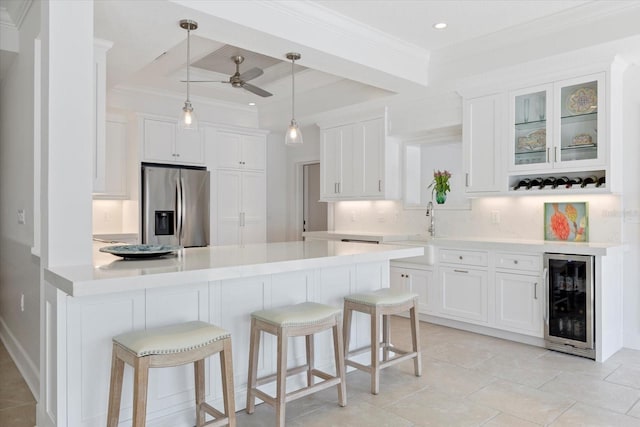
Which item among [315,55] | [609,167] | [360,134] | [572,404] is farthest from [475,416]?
[360,134]

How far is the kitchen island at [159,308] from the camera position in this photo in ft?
6.81

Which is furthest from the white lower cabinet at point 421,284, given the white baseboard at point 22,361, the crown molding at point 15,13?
the crown molding at point 15,13

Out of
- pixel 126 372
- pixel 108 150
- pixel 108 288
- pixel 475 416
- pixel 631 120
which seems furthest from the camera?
pixel 108 150

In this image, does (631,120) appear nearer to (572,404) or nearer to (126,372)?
(572,404)

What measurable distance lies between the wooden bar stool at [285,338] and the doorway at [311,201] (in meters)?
4.52

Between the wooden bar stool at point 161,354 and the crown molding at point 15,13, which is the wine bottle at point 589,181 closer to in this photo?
the wooden bar stool at point 161,354

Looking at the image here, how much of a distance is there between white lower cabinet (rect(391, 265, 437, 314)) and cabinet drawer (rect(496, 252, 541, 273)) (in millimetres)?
779

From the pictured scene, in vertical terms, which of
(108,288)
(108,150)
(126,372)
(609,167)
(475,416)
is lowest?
(475,416)

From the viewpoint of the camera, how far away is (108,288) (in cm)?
184

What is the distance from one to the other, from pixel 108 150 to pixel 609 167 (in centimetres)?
509

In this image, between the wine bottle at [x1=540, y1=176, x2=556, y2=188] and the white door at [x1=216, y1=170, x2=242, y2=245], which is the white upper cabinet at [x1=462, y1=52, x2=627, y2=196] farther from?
the white door at [x1=216, y1=170, x2=242, y2=245]

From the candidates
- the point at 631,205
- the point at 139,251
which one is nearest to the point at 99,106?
the point at 139,251

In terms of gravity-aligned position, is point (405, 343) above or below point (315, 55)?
below

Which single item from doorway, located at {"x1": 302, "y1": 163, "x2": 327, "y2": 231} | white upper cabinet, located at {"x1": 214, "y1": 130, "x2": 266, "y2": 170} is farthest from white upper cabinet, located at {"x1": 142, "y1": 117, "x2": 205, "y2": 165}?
doorway, located at {"x1": 302, "y1": 163, "x2": 327, "y2": 231}
